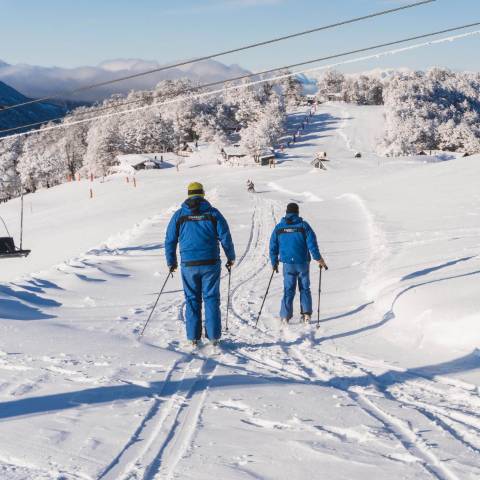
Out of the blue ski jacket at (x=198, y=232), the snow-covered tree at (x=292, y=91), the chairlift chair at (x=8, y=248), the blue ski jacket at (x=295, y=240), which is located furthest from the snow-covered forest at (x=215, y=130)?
the blue ski jacket at (x=198, y=232)

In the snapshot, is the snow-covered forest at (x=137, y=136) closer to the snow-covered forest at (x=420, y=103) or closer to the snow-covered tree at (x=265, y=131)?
the snow-covered tree at (x=265, y=131)

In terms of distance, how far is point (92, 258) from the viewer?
14.4m

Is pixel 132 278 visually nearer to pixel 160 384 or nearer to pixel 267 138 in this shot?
pixel 160 384

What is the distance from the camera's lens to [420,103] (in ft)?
425

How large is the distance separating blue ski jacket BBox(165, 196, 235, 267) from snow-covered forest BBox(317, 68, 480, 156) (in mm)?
93905

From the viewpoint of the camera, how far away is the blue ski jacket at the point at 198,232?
6484 millimetres

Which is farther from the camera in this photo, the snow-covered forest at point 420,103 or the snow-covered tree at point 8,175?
the snow-covered forest at point 420,103

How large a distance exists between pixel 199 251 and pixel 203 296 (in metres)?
0.55

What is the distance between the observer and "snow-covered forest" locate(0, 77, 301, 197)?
100 metres

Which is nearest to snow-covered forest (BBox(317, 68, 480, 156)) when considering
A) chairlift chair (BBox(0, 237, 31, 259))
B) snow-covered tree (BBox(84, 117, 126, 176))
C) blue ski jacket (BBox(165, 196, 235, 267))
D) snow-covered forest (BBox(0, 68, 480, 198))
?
snow-covered forest (BBox(0, 68, 480, 198))

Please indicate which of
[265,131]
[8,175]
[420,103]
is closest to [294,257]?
[265,131]

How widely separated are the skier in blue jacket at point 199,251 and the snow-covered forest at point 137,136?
83311 millimetres

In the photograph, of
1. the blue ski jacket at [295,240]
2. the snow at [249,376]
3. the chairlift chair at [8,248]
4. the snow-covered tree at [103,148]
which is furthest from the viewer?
the snow-covered tree at [103,148]

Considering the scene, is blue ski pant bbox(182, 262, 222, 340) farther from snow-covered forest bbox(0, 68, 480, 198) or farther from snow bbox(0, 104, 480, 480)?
snow-covered forest bbox(0, 68, 480, 198)
